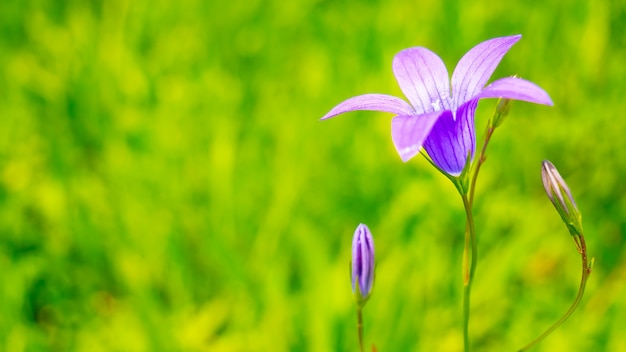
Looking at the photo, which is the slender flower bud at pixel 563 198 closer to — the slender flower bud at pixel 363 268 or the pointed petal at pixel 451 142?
the pointed petal at pixel 451 142

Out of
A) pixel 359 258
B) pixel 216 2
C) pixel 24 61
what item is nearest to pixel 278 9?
pixel 216 2

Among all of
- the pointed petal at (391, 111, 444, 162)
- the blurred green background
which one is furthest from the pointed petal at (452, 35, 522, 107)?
the blurred green background

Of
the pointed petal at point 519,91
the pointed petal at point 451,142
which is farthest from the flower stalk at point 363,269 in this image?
the pointed petal at point 519,91

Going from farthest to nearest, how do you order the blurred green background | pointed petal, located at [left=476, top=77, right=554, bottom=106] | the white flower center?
1. the blurred green background
2. the white flower center
3. pointed petal, located at [left=476, top=77, right=554, bottom=106]

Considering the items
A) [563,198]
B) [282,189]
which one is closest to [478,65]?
[563,198]

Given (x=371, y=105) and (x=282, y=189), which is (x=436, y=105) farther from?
(x=282, y=189)

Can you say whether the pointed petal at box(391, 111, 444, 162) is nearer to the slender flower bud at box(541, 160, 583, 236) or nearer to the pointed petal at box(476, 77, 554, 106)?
the pointed petal at box(476, 77, 554, 106)

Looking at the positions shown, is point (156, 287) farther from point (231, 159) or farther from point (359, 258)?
point (359, 258)
